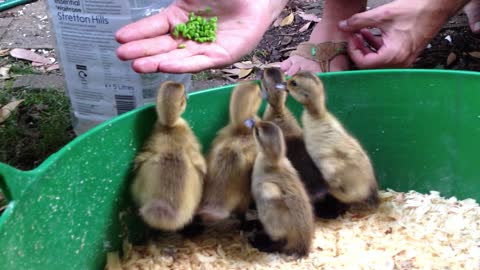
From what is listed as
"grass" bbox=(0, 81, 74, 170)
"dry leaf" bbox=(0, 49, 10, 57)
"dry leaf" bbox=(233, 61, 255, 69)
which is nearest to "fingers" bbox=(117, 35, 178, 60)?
"grass" bbox=(0, 81, 74, 170)

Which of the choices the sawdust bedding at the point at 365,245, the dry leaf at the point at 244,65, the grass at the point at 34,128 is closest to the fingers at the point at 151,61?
the sawdust bedding at the point at 365,245

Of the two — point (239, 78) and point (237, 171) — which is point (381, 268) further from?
point (239, 78)

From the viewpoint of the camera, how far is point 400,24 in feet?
6.66

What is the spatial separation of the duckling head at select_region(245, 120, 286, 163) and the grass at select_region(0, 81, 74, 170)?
960mm

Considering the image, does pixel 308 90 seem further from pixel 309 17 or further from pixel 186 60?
pixel 309 17

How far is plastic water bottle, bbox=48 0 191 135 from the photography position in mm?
1785

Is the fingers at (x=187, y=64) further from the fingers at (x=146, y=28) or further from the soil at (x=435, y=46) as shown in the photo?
the soil at (x=435, y=46)

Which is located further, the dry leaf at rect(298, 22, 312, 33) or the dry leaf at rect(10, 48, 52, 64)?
the dry leaf at rect(298, 22, 312, 33)

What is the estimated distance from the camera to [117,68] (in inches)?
73.3

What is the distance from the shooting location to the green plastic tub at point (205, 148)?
1.19 meters

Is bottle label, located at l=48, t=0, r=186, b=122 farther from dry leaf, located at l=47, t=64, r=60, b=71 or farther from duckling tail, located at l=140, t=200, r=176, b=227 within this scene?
dry leaf, located at l=47, t=64, r=60, b=71

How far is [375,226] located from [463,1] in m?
0.94

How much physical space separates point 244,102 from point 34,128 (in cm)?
105

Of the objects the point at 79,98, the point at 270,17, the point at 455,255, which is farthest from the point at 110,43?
the point at 455,255
